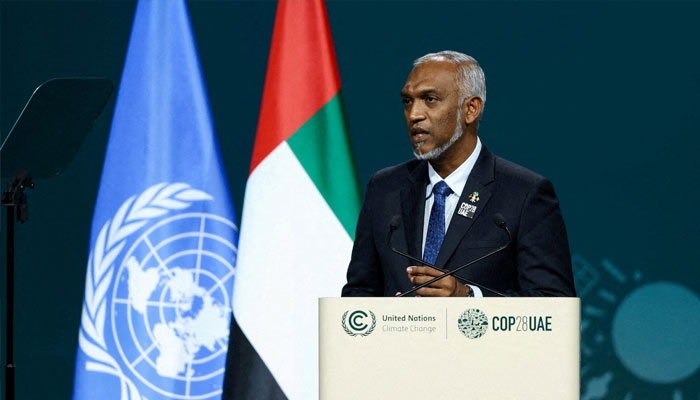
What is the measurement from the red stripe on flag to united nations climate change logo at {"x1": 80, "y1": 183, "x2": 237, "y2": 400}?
0.37 metres

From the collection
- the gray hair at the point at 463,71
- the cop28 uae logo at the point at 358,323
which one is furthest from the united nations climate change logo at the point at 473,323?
the gray hair at the point at 463,71

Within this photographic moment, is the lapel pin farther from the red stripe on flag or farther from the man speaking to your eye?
the red stripe on flag

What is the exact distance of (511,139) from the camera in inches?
142

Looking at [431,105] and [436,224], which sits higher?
[431,105]

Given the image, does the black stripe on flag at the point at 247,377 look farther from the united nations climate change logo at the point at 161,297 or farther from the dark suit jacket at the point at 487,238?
the dark suit jacket at the point at 487,238

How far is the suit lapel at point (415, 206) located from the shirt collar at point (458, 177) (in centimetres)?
2

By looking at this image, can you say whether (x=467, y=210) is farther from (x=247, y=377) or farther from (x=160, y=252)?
(x=160, y=252)

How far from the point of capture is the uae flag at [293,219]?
3145 millimetres

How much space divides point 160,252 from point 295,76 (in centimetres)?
87

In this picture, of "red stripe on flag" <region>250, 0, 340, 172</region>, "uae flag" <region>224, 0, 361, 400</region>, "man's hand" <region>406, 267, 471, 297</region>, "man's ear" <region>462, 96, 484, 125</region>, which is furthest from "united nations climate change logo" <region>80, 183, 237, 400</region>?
"man's hand" <region>406, 267, 471, 297</region>

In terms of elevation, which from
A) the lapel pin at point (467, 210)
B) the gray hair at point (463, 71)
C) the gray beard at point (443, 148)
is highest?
the gray hair at point (463, 71)

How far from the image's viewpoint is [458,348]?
5.24 feet

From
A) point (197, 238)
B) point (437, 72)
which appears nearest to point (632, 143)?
point (437, 72)

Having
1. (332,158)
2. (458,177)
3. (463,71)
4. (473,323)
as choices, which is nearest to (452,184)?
(458,177)
